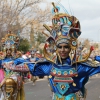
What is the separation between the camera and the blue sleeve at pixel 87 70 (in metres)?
4.57

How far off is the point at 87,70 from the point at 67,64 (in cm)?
32

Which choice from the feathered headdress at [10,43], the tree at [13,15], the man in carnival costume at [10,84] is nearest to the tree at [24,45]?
the tree at [13,15]

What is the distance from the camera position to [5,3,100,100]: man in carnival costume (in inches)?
181

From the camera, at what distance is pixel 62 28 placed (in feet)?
15.3

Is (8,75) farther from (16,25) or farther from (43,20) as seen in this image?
(43,20)

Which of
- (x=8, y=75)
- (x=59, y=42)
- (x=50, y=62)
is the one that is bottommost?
(x=8, y=75)

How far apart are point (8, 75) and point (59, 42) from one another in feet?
7.66

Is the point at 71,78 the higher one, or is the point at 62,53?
the point at 62,53

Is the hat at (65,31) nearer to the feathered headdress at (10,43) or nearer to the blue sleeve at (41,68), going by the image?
the blue sleeve at (41,68)

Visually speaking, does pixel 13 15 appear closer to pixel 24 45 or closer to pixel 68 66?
pixel 24 45

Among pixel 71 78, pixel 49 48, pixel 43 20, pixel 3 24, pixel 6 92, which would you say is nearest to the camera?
pixel 71 78

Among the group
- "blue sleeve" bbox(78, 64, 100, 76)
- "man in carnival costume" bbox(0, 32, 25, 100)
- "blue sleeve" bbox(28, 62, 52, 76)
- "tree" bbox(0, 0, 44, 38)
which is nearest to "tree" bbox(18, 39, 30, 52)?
"tree" bbox(0, 0, 44, 38)

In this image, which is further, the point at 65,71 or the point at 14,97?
the point at 14,97

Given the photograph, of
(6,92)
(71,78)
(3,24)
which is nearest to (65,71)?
(71,78)
